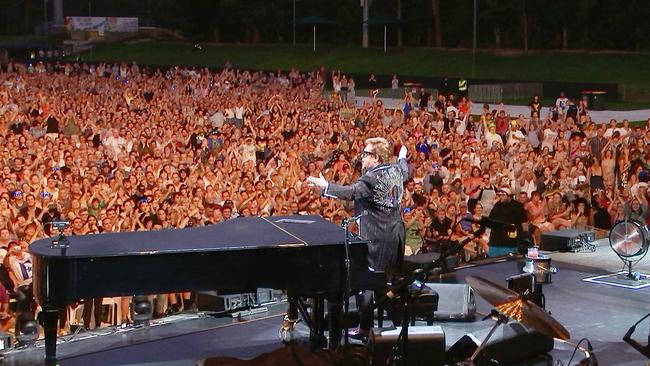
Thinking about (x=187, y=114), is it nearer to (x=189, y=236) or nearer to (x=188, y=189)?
(x=188, y=189)

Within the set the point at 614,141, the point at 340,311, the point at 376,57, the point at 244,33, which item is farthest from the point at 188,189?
the point at 244,33

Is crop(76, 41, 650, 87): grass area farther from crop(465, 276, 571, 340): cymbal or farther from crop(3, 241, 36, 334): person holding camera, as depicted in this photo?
crop(465, 276, 571, 340): cymbal

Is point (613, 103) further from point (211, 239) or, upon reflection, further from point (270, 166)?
point (211, 239)

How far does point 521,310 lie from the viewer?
6.20 m

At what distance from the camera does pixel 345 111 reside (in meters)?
25.4

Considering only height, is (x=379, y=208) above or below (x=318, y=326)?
above

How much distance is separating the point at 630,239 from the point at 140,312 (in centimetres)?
506

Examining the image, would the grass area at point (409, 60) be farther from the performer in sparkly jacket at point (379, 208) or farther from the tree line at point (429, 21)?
the performer in sparkly jacket at point (379, 208)

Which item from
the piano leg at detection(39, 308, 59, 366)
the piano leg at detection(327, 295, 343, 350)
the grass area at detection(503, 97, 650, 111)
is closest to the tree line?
the grass area at detection(503, 97, 650, 111)

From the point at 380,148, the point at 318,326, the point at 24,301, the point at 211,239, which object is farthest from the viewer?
the point at 24,301

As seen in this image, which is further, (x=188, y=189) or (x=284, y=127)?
(x=284, y=127)

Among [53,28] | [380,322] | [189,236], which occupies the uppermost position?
[53,28]

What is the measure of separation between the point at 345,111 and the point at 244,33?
162ft

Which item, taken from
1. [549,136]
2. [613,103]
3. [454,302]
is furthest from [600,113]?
[454,302]
